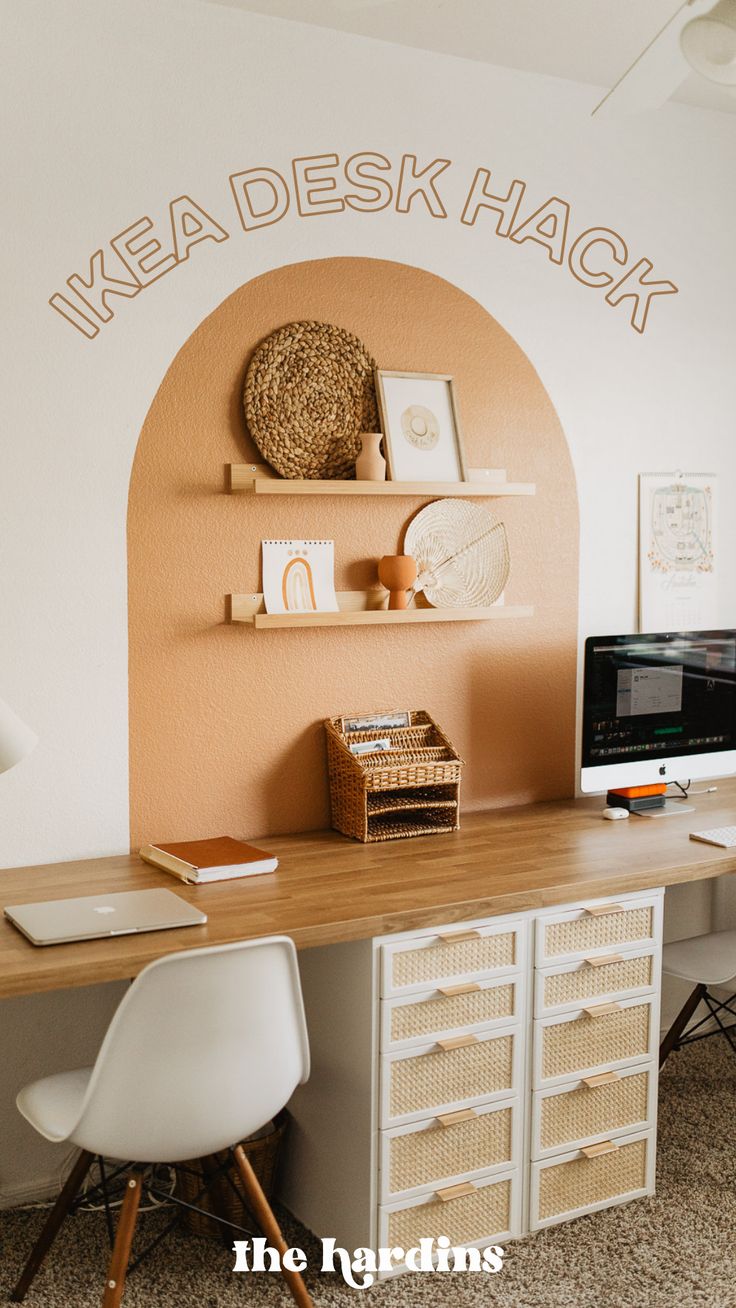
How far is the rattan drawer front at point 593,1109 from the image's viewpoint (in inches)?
103

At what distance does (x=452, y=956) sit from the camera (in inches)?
97.9

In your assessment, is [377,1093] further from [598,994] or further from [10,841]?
[10,841]

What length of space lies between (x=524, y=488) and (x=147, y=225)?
1.10 m

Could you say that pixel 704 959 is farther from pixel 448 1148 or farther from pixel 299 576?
pixel 299 576

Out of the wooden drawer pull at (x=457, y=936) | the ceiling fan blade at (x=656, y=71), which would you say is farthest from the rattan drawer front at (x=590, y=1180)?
the ceiling fan blade at (x=656, y=71)

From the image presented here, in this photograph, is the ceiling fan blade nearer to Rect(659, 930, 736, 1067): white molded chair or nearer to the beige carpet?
Rect(659, 930, 736, 1067): white molded chair

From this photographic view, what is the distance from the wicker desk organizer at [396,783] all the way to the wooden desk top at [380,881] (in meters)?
0.05

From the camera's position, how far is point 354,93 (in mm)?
2963

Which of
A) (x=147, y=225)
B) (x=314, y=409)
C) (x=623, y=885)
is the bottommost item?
(x=623, y=885)

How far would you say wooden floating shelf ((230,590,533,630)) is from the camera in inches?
113

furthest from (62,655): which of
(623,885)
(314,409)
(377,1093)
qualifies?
(623,885)

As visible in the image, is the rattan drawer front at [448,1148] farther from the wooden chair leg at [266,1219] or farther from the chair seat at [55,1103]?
the chair seat at [55,1103]

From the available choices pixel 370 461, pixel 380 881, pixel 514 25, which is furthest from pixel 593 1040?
pixel 514 25

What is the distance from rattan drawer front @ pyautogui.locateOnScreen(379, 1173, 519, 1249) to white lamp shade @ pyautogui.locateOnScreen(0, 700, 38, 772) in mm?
1133
